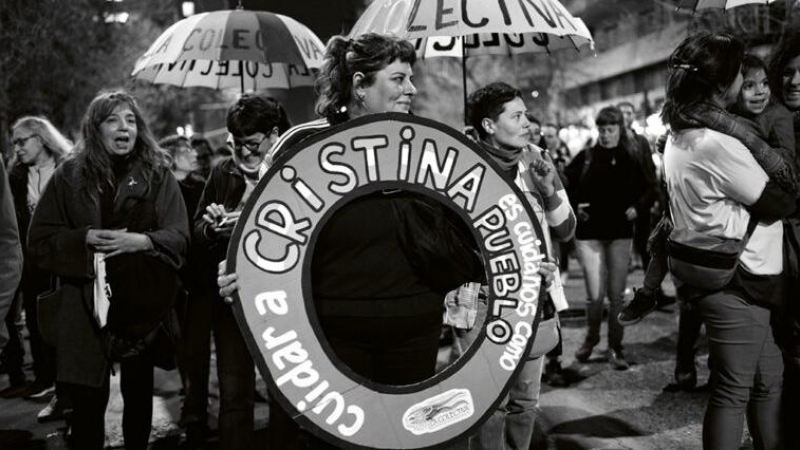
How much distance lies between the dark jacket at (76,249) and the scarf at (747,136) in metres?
2.63

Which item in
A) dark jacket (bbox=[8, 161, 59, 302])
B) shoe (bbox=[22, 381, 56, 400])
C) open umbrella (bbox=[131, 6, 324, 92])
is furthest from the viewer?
shoe (bbox=[22, 381, 56, 400])

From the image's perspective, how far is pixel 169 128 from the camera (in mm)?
38812

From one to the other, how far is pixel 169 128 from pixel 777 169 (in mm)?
37270

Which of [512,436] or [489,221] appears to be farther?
[512,436]

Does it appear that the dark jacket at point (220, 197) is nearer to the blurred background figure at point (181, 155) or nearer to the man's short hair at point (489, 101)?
the man's short hair at point (489, 101)

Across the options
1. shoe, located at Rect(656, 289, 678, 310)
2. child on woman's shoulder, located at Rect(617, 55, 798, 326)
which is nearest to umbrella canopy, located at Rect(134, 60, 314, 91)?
child on woman's shoulder, located at Rect(617, 55, 798, 326)

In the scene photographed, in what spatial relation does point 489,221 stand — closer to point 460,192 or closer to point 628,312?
point 460,192

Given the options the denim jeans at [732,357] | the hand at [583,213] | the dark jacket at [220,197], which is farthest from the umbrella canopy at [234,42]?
the denim jeans at [732,357]

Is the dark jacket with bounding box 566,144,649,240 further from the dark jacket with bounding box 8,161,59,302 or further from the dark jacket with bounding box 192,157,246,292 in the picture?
the dark jacket with bounding box 8,161,59,302

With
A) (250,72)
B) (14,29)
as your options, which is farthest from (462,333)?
(14,29)

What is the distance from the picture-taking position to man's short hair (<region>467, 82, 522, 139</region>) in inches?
163

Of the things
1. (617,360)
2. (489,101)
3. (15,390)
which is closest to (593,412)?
(617,360)

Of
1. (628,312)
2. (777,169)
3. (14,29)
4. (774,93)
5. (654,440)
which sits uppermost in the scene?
(14,29)

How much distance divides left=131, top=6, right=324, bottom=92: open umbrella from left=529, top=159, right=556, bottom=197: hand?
2.51 meters
